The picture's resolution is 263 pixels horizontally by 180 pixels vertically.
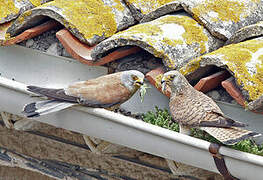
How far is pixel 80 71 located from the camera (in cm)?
407

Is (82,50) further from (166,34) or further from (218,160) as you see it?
(218,160)

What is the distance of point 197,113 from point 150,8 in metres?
1.25

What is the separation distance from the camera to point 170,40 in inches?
145

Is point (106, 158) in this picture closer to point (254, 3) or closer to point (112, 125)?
point (112, 125)

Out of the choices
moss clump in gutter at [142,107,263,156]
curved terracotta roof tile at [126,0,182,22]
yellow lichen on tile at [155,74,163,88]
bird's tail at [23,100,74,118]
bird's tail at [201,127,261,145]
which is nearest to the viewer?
bird's tail at [201,127,261,145]

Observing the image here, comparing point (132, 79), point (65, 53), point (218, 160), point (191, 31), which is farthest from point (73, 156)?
point (218, 160)

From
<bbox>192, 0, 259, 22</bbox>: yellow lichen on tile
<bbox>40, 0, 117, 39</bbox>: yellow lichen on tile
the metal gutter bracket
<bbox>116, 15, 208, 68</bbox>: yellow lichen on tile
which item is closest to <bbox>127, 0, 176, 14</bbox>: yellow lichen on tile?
<bbox>40, 0, 117, 39</bbox>: yellow lichen on tile

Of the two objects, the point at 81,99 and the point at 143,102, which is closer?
the point at 81,99

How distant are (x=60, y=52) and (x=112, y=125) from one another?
1.00 meters

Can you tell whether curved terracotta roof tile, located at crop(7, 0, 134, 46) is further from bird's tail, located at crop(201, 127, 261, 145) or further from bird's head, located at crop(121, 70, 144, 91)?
bird's tail, located at crop(201, 127, 261, 145)

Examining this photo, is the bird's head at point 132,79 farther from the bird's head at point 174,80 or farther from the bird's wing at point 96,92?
the bird's head at point 174,80

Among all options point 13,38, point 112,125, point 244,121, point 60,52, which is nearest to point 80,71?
point 60,52

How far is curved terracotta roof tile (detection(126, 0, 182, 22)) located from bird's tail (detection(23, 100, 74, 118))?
3.29 ft

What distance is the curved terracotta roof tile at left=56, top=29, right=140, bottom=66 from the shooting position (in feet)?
12.4
